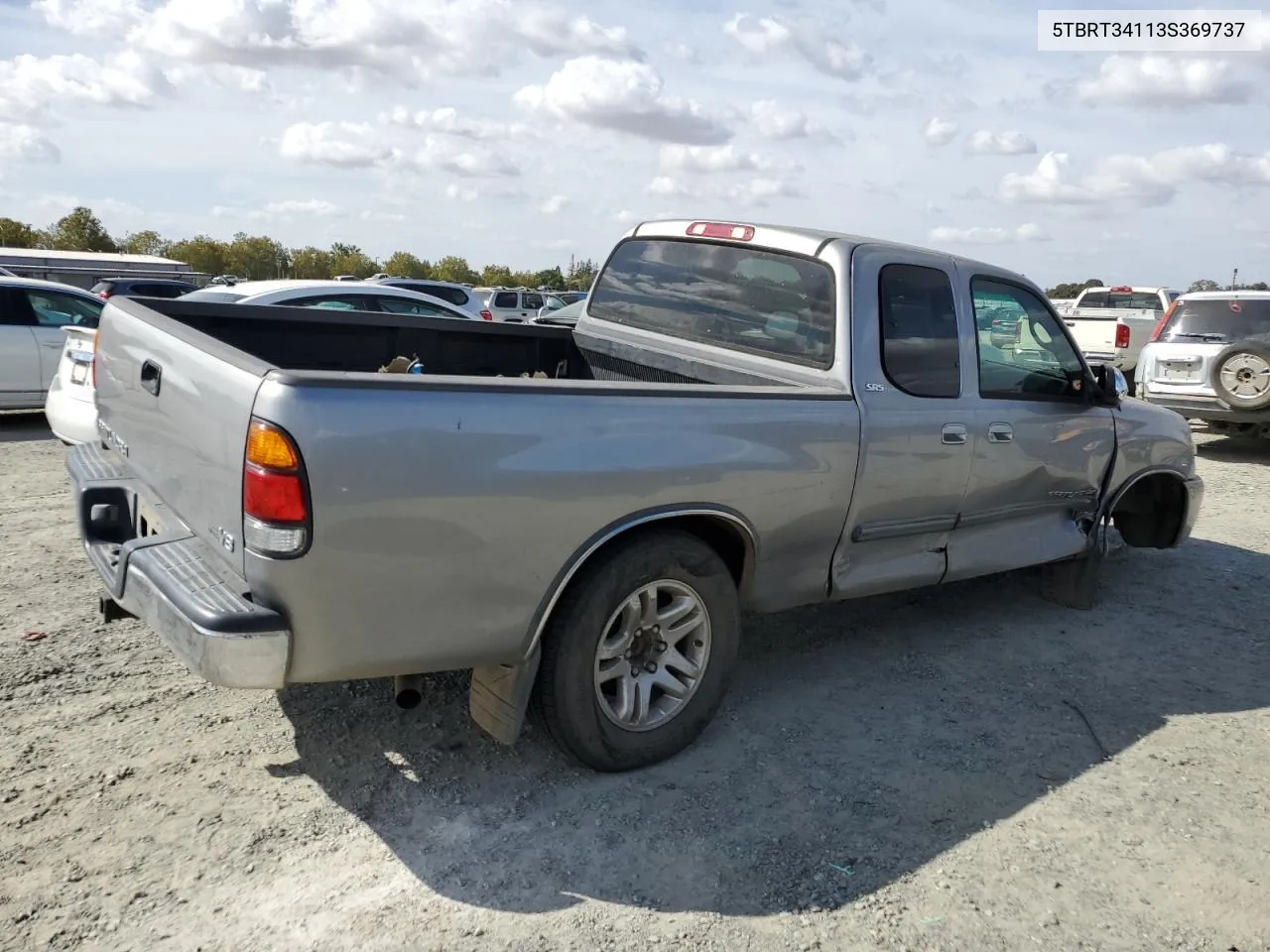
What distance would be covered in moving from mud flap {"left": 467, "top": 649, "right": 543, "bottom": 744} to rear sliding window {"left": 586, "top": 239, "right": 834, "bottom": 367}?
1784 mm

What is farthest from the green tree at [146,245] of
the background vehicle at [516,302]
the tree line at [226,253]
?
the background vehicle at [516,302]

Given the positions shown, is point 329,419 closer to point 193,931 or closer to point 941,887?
point 193,931

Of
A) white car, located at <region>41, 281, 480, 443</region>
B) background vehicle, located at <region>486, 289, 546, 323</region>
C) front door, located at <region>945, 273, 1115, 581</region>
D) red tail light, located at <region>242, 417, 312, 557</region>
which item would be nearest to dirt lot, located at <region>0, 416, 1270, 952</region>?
front door, located at <region>945, 273, 1115, 581</region>

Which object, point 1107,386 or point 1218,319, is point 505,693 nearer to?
point 1107,386

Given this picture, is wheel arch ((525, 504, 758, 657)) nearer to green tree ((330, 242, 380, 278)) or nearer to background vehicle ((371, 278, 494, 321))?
background vehicle ((371, 278, 494, 321))

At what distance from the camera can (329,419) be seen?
2.59 meters

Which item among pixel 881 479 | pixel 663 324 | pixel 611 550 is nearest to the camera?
pixel 611 550

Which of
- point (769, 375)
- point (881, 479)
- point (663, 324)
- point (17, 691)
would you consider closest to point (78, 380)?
point (17, 691)

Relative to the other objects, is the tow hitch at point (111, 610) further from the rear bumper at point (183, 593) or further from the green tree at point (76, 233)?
the green tree at point (76, 233)

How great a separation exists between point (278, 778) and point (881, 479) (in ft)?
8.18

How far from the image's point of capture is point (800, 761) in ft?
12.1

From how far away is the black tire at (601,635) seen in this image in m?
3.23

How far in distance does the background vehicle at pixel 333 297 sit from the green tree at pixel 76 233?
7524cm

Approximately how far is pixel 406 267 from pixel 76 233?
23939 mm
